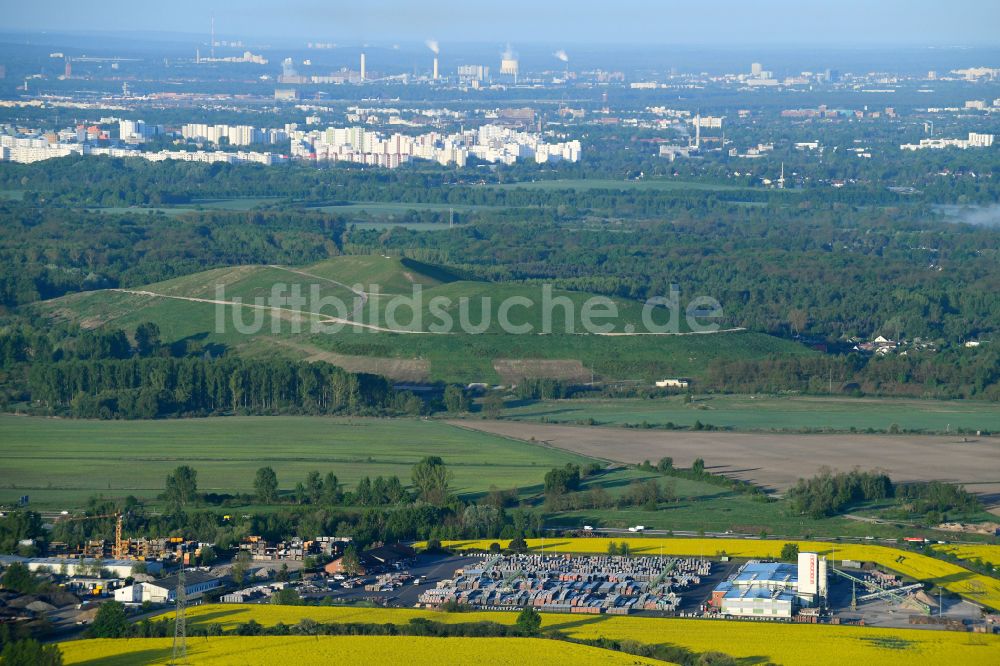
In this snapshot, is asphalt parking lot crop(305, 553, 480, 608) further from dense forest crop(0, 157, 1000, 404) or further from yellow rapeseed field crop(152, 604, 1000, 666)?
dense forest crop(0, 157, 1000, 404)

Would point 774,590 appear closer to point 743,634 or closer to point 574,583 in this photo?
point 743,634

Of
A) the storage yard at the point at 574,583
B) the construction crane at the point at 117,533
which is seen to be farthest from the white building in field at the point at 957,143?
the storage yard at the point at 574,583

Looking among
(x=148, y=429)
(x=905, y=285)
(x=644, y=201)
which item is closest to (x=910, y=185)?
(x=644, y=201)

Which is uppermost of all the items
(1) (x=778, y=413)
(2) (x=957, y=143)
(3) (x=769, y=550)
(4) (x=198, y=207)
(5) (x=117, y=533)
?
(2) (x=957, y=143)

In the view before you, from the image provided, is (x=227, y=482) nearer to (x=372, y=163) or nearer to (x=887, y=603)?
(x=887, y=603)

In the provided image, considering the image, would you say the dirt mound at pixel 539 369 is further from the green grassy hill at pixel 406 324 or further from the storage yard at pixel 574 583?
the storage yard at pixel 574 583

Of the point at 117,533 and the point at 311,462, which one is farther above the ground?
the point at 117,533

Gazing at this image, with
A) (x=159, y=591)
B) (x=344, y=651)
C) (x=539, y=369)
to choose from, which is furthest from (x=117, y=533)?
(x=539, y=369)
